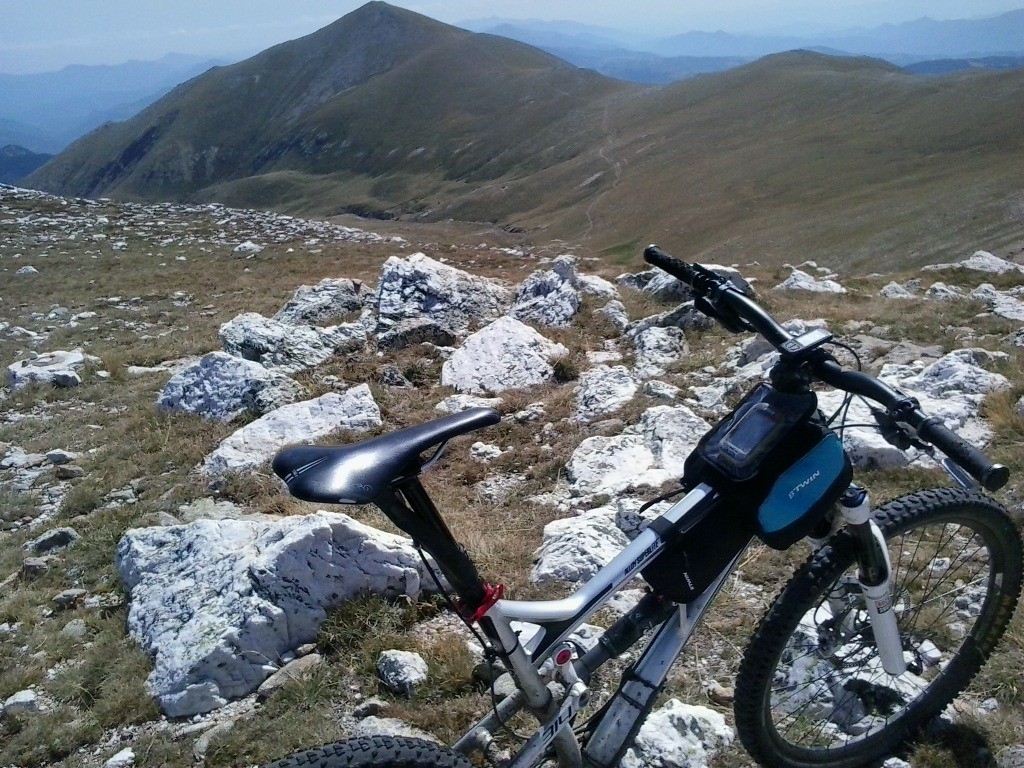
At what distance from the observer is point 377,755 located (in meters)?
2.11

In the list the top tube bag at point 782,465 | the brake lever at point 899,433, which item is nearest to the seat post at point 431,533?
the top tube bag at point 782,465

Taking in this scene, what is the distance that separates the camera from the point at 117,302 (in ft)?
58.6

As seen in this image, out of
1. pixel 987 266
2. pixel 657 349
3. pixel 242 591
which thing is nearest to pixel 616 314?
pixel 657 349

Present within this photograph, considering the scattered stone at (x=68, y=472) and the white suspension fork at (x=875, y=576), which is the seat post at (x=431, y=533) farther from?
the scattered stone at (x=68, y=472)

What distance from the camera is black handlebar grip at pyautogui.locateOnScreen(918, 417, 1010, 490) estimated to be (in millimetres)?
2229

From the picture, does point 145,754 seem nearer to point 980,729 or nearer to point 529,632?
point 529,632

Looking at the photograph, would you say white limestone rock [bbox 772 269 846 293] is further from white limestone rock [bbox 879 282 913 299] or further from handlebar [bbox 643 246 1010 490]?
handlebar [bbox 643 246 1010 490]

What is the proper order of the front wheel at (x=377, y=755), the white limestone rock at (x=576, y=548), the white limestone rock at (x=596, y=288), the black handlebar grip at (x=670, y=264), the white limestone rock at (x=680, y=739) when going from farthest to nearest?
the white limestone rock at (x=596, y=288) → the white limestone rock at (x=576, y=548) → the white limestone rock at (x=680, y=739) → the black handlebar grip at (x=670, y=264) → the front wheel at (x=377, y=755)

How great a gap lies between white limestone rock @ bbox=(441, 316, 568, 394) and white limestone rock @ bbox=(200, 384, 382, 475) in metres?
1.61

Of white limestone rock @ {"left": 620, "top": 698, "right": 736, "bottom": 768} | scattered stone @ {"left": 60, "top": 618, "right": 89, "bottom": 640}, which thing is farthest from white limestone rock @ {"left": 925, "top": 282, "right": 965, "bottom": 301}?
scattered stone @ {"left": 60, "top": 618, "right": 89, "bottom": 640}

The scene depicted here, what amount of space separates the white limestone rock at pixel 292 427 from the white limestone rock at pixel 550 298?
508cm

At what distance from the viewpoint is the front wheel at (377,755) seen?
2033 millimetres

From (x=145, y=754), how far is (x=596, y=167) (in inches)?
4833

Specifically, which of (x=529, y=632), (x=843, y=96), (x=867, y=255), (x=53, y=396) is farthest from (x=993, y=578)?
(x=843, y=96)
